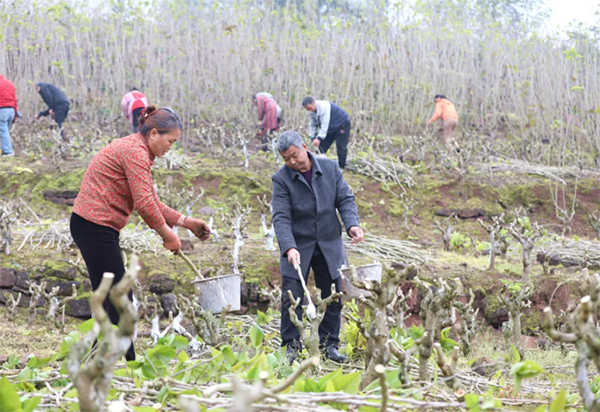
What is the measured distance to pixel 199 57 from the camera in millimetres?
12852

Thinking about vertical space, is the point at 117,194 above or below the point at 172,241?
above

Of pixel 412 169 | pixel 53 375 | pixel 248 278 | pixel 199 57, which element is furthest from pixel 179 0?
pixel 53 375

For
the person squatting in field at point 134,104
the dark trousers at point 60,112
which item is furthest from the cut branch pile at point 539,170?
the dark trousers at point 60,112

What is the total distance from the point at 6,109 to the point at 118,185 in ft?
22.6

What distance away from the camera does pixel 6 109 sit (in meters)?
9.30

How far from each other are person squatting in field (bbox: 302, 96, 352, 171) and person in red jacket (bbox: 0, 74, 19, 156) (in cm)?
402

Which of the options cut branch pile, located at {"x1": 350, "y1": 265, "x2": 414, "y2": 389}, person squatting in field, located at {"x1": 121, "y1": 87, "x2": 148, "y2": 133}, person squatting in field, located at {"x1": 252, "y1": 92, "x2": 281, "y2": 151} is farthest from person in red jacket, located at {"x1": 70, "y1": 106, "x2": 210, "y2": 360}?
person squatting in field, located at {"x1": 252, "y1": 92, "x2": 281, "y2": 151}

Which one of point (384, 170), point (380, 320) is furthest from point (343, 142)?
point (380, 320)

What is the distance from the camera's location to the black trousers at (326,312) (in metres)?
3.85

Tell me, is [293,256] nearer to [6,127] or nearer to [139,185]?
[139,185]

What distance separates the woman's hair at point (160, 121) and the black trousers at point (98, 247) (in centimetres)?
51

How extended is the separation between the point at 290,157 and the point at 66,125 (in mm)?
9247

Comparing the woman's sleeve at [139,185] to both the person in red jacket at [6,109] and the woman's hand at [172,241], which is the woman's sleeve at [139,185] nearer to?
the woman's hand at [172,241]

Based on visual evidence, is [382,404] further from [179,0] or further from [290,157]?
[179,0]
